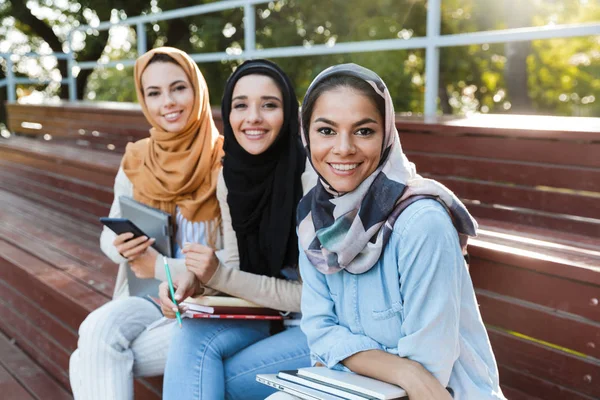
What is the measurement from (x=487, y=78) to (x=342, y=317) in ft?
30.5

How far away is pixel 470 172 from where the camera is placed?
2648mm

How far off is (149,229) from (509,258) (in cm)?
132

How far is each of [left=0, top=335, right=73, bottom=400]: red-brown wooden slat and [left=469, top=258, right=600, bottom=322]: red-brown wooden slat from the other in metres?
2.07

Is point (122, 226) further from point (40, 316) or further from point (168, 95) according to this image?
point (40, 316)

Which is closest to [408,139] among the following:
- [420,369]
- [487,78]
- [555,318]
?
[555,318]

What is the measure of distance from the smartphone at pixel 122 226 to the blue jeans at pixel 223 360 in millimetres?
429

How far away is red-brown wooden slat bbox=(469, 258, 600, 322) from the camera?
1.80m

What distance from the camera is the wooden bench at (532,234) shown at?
1.83 metres

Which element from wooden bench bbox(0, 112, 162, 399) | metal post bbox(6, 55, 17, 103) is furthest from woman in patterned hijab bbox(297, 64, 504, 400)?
metal post bbox(6, 55, 17, 103)

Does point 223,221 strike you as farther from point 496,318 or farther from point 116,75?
point 116,75

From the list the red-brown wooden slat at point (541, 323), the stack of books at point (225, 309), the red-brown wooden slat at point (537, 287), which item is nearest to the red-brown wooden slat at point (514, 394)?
the red-brown wooden slat at point (541, 323)

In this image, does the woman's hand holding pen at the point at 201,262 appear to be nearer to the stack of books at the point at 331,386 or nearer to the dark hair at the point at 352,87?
the stack of books at the point at 331,386

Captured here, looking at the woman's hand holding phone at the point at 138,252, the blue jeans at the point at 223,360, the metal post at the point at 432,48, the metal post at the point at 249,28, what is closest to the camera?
the blue jeans at the point at 223,360

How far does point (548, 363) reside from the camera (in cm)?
189
